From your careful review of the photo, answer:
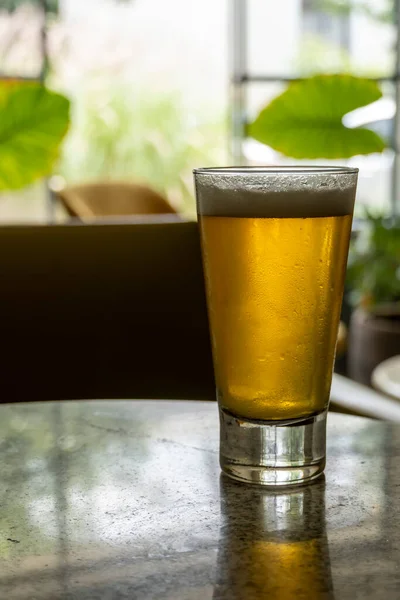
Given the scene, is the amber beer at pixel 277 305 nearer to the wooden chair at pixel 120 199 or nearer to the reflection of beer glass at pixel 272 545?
the reflection of beer glass at pixel 272 545

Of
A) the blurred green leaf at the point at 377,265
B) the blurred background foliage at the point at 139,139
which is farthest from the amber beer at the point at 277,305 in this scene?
the blurred background foliage at the point at 139,139

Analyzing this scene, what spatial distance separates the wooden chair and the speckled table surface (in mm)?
3415

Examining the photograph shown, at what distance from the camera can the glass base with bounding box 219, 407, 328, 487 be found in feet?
1.97

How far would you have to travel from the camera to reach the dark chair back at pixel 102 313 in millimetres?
1548

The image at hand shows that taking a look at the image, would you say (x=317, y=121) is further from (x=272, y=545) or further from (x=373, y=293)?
(x=373, y=293)

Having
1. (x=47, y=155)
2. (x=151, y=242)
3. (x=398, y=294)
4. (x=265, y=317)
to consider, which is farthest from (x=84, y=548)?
(x=398, y=294)

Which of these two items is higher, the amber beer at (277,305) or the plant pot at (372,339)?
the amber beer at (277,305)

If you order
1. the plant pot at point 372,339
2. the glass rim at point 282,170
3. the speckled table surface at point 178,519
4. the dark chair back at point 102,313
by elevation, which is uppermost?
the glass rim at point 282,170

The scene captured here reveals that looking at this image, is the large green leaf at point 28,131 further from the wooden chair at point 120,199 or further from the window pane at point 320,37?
the window pane at point 320,37

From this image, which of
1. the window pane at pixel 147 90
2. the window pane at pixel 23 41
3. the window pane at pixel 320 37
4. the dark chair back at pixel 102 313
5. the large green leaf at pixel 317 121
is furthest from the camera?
the window pane at pixel 147 90

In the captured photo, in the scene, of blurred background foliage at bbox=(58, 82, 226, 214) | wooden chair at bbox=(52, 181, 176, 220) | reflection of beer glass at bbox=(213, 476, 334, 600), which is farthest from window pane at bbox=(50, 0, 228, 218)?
reflection of beer glass at bbox=(213, 476, 334, 600)

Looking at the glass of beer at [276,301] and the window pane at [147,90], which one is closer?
the glass of beer at [276,301]

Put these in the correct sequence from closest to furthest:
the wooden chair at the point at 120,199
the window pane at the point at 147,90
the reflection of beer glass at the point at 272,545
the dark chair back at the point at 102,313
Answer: the reflection of beer glass at the point at 272,545 < the dark chair back at the point at 102,313 < the wooden chair at the point at 120,199 < the window pane at the point at 147,90

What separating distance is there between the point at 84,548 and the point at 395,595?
0.52ft
